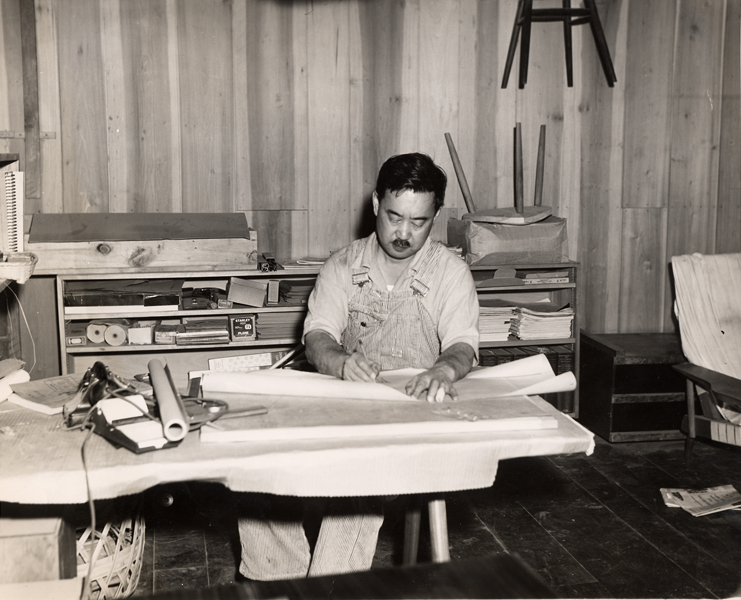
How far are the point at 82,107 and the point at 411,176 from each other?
228 centimetres

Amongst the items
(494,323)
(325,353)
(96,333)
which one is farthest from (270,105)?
(325,353)

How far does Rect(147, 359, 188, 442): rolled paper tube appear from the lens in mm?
1599

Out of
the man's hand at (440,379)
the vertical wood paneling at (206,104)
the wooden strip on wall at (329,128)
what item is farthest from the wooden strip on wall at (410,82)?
the man's hand at (440,379)

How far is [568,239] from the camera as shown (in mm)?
4648

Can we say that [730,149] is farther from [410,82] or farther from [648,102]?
[410,82]

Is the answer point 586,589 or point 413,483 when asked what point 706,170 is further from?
point 413,483

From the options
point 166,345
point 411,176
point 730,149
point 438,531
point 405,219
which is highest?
point 730,149

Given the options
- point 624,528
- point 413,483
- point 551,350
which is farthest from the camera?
point 551,350

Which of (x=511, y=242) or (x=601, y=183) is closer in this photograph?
(x=511, y=242)

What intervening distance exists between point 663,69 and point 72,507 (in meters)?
4.20

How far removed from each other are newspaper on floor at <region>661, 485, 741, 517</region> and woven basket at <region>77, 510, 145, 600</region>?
7.60 ft

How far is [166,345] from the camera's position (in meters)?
3.82

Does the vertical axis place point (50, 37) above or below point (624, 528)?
above

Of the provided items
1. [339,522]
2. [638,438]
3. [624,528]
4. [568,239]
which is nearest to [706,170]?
[568,239]
